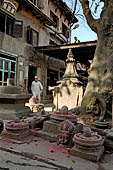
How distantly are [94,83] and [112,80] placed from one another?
0.86 m

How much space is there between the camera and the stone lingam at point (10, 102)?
15.9ft

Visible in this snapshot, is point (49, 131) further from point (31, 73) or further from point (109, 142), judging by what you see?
point (31, 73)

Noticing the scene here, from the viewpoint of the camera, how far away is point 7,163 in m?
2.22

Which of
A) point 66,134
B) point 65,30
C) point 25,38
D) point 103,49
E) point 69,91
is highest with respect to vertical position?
point 65,30

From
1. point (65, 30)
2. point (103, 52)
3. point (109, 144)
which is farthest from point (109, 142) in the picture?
point (65, 30)

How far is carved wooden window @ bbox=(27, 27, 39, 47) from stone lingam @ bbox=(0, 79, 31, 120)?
7.38 meters

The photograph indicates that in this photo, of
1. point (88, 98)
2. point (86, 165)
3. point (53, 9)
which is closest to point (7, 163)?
point (86, 165)

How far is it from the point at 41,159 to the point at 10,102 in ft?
10.2

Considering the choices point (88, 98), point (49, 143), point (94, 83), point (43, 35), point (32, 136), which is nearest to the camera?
point (49, 143)

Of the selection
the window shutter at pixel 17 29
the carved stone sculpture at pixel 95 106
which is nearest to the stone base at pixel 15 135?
the carved stone sculpture at pixel 95 106

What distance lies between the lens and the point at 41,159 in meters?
2.32

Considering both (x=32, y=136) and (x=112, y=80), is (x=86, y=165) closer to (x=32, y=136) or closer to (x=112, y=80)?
(x=32, y=136)

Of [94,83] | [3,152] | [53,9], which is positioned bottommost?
[3,152]

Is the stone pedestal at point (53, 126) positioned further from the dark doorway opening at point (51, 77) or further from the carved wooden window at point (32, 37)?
the dark doorway opening at point (51, 77)
